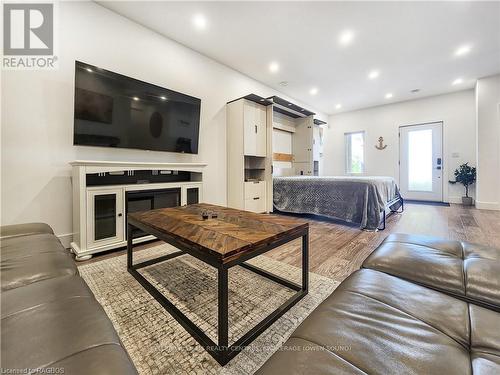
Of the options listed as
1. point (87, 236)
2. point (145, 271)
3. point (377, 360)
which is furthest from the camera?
point (87, 236)

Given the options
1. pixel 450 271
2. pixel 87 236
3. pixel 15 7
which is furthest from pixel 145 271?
pixel 15 7

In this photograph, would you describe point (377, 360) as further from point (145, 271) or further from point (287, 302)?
point (145, 271)

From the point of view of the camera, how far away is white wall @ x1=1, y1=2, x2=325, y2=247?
2074 mm

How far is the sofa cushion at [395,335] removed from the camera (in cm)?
51

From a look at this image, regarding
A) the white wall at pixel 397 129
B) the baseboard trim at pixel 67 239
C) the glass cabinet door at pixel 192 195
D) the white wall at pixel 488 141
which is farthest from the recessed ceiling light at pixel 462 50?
the baseboard trim at pixel 67 239

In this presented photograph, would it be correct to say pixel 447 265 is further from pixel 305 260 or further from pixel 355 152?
pixel 355 152

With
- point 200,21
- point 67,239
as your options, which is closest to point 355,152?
point 200,21

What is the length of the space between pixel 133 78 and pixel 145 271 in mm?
2313

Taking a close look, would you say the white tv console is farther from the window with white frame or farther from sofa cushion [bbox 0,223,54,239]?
the window with white frame

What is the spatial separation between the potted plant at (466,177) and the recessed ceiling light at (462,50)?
2.69 m

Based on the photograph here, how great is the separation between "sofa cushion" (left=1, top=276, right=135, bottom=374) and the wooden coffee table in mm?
459

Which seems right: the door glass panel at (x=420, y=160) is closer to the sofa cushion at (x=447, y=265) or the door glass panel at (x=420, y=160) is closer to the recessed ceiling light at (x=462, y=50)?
Result: the recessed ceiling light at (x=462, y=50)

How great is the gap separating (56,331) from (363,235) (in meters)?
3.04

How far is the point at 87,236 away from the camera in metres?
2.10
